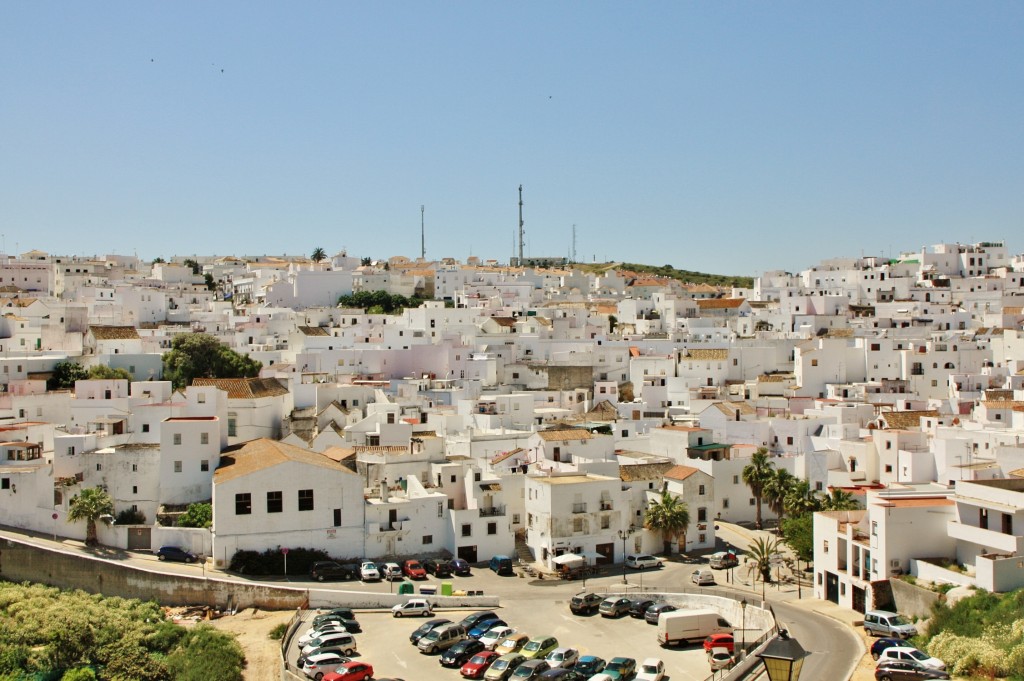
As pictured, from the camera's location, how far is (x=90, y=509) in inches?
1227

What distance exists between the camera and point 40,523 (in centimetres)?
3225

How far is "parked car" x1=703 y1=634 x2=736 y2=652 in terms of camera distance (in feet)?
72.6

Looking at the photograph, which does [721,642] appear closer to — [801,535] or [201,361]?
[801,535]

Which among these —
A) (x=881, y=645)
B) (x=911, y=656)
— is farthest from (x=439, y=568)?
(x=911, y=656)

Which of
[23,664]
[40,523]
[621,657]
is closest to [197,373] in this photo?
[40,523]

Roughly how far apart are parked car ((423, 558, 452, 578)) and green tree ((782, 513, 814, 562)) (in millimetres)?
10225

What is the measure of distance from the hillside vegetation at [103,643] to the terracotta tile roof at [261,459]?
4.64 metres

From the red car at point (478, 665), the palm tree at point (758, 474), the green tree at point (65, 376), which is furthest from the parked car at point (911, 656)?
the green tree at point (65, 376)

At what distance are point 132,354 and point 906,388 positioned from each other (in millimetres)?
37510

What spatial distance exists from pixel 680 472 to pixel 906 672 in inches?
583

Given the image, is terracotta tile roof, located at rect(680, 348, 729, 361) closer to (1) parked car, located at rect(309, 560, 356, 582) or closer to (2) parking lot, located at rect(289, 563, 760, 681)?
(2) parking lot, located at rect(289, 563, 760, 681)

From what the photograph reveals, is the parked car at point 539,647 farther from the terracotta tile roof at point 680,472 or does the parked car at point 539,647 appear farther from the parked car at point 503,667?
the terracotta tile roof at point 680,472

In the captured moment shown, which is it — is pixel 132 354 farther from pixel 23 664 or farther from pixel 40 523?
pixel 23 664

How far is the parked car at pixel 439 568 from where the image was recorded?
2958 cm
